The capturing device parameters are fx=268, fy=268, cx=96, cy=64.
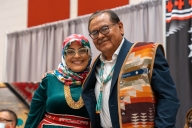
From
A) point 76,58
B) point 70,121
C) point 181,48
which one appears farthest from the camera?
point 181,48

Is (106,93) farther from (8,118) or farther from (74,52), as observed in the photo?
(8,118)

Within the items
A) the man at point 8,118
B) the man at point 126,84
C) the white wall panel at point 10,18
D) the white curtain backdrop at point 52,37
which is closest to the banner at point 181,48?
the white curtain backdrop at point 52,37

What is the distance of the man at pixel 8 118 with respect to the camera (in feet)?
8.83

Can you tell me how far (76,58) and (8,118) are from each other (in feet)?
3.92

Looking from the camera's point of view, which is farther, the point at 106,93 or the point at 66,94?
the point at 66,94

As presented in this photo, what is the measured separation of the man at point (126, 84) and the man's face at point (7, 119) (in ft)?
4.20

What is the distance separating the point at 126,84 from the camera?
1.51 m

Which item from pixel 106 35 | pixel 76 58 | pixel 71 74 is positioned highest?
pixel 106 35

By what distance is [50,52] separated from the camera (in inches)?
149

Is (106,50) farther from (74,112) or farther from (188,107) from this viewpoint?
(188,107)

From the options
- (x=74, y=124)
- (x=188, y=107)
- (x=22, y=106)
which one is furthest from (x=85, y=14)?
(x=74, y=124)

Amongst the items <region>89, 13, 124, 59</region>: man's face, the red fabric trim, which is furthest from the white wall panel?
<region>89, 13, 124, 59</region>: man's face

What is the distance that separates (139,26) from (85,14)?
3.02 feet

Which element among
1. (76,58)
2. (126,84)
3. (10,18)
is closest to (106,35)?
(126,84)
